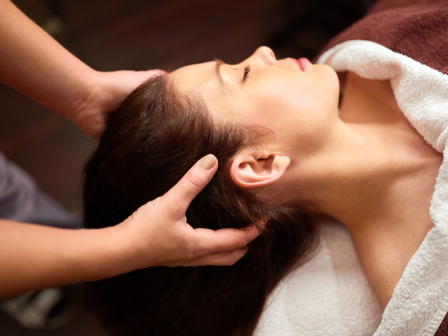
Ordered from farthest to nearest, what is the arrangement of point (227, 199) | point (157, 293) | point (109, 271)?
point (157, 293) < point (227, 199) < point (109, 271)

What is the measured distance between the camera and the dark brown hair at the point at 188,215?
2.44ft

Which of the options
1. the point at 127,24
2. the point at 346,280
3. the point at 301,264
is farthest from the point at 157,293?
the point at 127,24

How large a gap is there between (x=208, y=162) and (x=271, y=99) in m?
0.22

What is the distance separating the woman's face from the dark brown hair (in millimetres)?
33

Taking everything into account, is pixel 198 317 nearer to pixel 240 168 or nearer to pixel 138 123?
pixel 240 168

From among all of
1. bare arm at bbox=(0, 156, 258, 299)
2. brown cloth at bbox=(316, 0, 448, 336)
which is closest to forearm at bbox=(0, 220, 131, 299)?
bare arm at bbox=(0, 156, 258, 299)

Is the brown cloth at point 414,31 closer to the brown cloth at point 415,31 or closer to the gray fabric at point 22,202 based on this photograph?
the brown cloth at point 415,31

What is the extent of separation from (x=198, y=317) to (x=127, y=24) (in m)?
1.61

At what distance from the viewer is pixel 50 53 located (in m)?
0.81

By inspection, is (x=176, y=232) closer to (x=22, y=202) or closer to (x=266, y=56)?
(x=266, y=56)

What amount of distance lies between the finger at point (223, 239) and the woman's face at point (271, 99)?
21 centimetres

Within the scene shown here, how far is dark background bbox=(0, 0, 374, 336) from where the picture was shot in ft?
5.27

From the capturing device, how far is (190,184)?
665 mm

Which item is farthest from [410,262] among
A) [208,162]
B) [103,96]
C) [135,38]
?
[135,38]
